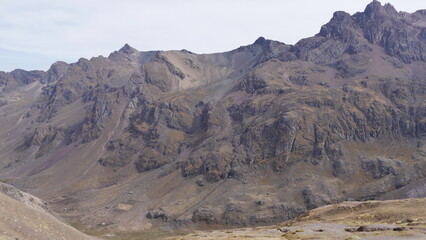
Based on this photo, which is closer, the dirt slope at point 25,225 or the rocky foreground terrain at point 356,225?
the dirt slope at point 25,225

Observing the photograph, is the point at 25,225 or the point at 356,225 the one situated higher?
the point at 25,225

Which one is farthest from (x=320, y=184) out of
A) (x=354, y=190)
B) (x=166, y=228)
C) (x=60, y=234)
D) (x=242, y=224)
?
(x=60, y=234)

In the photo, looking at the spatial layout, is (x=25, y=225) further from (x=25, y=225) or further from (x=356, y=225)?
(x=356, y=225)

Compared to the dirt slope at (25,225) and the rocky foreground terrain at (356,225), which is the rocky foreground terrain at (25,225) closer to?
the dirt slope at (25,225)

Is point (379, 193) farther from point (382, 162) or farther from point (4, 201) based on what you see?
point (4, 201)

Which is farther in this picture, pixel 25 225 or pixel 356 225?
pixel 356 225

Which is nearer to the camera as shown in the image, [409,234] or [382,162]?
[409,234]

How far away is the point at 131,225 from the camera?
629 ft

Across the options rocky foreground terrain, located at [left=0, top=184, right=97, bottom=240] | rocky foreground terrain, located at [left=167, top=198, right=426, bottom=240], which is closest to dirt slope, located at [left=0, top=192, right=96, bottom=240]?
rocky foreground terrain, located at [left=0, top=184, right=97, bottom=240]

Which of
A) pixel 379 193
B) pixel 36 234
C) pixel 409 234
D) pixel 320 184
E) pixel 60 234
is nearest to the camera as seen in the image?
pixel 36 234

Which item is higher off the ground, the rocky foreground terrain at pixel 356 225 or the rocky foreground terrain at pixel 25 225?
the rocky foreground terrain at pixel 25 225

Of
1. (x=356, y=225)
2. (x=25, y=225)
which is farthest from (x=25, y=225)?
(x=356, y=225)

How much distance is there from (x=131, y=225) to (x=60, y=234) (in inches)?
5205

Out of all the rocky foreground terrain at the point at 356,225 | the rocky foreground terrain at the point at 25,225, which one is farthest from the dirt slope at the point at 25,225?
the rocky foreground terrain at the point at 356,225
